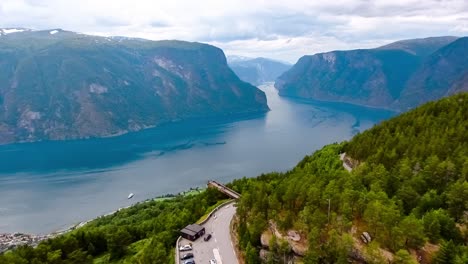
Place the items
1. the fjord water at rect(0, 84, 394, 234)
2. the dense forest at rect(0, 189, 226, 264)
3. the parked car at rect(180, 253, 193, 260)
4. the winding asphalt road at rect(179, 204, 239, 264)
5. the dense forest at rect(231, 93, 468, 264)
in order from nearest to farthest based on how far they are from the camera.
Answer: the dense forest at rect(231, 93, 468, 264) → the winding asphalt road at rect(179, 204, 239, 264) → the parked car at rect(180, 253, 193, 260) → the dense forest at rect(0, 189, 226, 264) → the fjord water at rect(0, 84, 394, 234)

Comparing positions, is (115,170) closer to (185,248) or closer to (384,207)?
(185,248)

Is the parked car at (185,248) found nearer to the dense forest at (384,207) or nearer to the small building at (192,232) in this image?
the small building at (192,232)

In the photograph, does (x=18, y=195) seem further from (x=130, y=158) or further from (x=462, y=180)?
(x=462, y=180)

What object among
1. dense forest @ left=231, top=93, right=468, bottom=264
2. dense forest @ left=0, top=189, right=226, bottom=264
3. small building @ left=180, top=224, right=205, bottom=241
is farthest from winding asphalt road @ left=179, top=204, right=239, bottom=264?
dense forest @ left=0, top=189, right=226, bottom=264

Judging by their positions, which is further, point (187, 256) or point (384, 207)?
point (187, 256)

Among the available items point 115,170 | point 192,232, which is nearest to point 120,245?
point 192,232

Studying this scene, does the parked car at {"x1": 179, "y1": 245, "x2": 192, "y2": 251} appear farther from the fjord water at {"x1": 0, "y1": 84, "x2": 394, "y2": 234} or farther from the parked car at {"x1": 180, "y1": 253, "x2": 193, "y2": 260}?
the fjord water at {"x1": 0, "y1": 84, "x2": 394, "y2": 234}

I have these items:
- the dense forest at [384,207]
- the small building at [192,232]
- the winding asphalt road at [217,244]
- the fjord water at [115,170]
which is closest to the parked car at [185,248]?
the winding asphalt road at [217,244]

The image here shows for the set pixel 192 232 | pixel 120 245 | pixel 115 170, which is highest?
pixel 192 232
